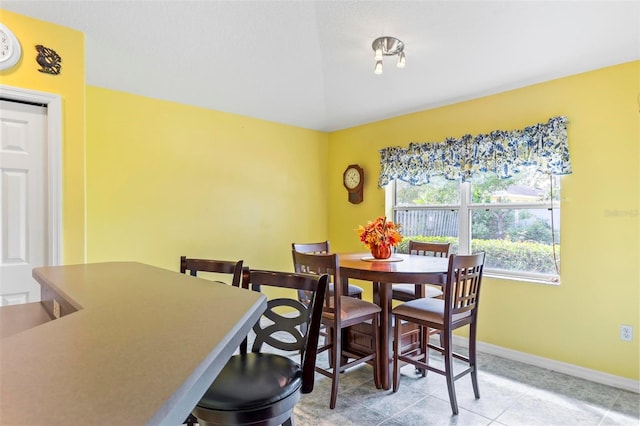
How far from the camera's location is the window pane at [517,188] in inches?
118

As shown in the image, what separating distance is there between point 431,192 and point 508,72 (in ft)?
4.51

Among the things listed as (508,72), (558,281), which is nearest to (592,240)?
(558,281)

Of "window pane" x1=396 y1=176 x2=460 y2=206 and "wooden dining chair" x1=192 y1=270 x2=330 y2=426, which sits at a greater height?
"window pane" x1=396 y1=176 x2=460 y2=206

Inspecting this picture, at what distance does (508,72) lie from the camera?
9.37ft

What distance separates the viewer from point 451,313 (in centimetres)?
222

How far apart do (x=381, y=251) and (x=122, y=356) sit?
245 cm

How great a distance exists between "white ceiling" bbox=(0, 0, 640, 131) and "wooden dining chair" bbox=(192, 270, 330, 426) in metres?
1.79

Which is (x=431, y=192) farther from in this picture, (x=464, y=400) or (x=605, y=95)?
(x=464, y=400)

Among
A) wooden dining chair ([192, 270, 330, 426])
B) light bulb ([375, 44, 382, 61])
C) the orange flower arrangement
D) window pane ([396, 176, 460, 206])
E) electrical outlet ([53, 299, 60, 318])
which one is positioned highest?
light bulb ([375, 44, 382, 61])

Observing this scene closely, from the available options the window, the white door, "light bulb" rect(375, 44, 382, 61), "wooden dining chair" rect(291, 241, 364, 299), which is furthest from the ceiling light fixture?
the white door

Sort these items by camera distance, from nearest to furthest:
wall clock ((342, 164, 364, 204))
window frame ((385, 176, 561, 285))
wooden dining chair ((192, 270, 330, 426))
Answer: wooden dining chair ((192, 270, 330, 426)) → window frame ((385, 176, 561, 285)) → wall clock ((342, 164, 364, 204))

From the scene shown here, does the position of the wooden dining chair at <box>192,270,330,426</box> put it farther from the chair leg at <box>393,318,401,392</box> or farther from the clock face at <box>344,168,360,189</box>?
the clock face at <box>344,168,360,189</box>

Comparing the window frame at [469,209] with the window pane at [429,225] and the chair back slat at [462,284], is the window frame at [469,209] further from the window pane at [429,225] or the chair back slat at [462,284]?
the chair back slat at [462,284]

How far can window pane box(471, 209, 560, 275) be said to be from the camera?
3.00 m
